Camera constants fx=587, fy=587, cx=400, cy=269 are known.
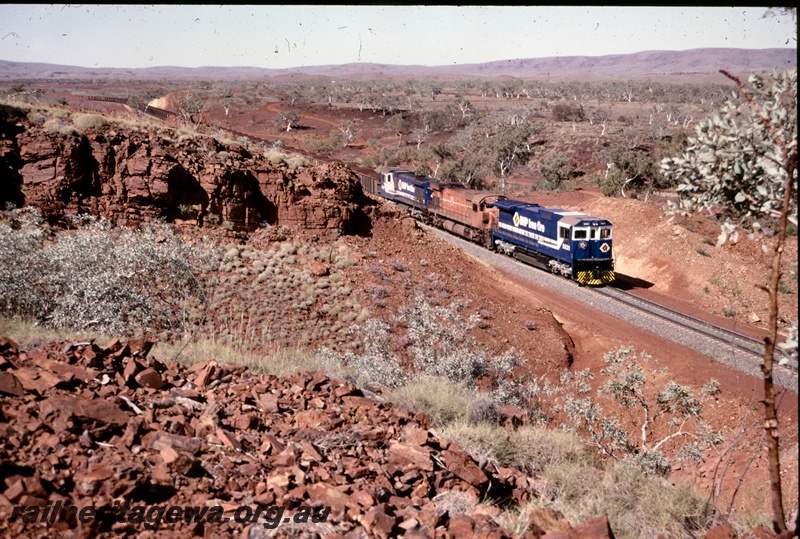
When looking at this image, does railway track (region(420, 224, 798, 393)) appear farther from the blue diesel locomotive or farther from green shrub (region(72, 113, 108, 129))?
green shrub (region(72, 113, 108, 129))

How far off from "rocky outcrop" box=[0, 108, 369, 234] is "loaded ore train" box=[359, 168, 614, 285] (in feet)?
32.3

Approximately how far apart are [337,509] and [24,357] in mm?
5033

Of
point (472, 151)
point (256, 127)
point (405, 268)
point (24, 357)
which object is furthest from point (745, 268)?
point (256, 127)

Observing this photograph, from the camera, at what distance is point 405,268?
2477 centimetres

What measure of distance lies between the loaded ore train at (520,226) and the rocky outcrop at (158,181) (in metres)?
9.85

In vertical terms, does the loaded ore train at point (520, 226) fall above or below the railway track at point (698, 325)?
above

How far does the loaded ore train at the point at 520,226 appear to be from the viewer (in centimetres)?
2808

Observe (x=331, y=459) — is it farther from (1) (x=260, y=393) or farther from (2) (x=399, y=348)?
(2) (x=399, y=348)

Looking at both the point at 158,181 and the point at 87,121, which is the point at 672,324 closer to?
the point at 158,181

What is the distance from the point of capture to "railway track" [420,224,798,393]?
62.6 ft
